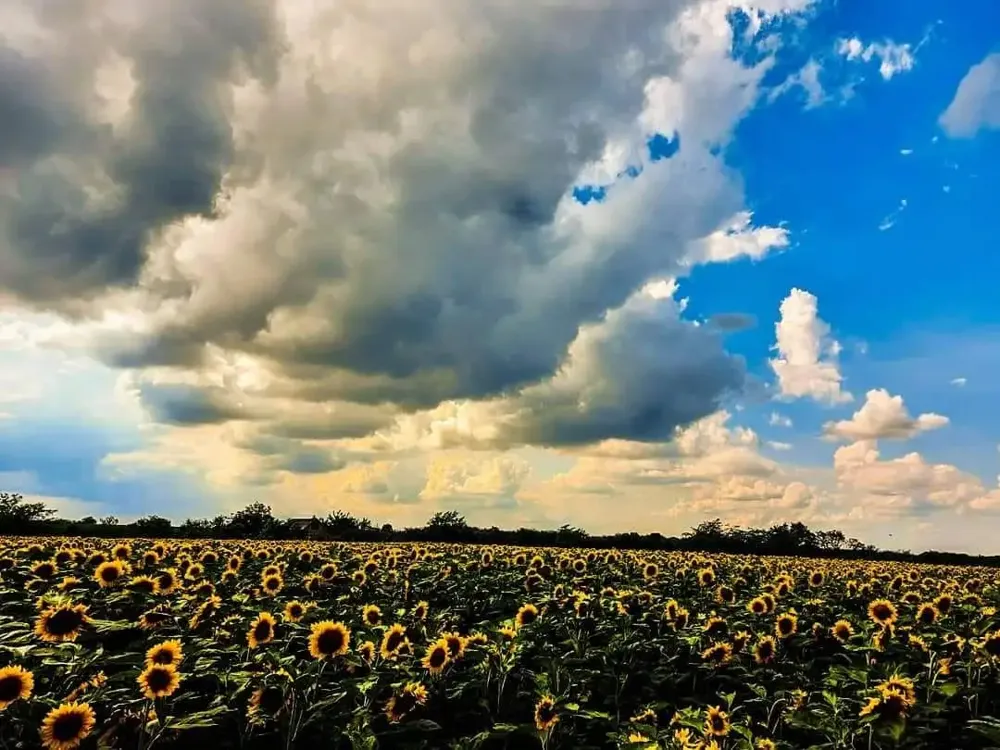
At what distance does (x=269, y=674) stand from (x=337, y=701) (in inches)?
23.4

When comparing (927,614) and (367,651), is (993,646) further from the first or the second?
(367,651)

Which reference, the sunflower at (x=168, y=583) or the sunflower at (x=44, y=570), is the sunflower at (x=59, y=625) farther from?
the sunflower at (x=44, y=570)

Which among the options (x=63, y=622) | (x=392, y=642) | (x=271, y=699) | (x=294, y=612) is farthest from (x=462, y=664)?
(x=63, y=622)

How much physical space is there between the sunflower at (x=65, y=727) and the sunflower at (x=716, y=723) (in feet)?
13.9

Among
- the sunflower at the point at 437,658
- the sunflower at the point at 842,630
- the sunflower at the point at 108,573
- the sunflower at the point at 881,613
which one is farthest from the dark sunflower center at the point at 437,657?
the sunflower at the point at 881,613

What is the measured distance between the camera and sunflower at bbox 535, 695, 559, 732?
630cm

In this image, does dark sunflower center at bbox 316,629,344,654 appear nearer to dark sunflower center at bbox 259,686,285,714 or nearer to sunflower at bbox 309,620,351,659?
sunflower at bbox 309,620,351,659

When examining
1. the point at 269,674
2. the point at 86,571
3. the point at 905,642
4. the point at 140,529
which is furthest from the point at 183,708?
the point at 140,529

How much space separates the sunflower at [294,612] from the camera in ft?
28.5

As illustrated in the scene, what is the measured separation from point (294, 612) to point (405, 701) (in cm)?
256

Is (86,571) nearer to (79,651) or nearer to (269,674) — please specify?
(79,651)

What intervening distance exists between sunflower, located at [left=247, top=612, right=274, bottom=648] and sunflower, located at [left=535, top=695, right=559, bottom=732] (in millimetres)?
2508

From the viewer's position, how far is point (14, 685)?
5609mm

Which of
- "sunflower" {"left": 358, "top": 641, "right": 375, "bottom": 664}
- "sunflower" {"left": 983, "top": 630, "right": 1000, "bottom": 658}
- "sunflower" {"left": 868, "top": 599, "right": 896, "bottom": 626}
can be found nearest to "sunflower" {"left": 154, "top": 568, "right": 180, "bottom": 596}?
"sunflower" {"left": 358, "top": 641, "right": 375, "bottom": 664}
